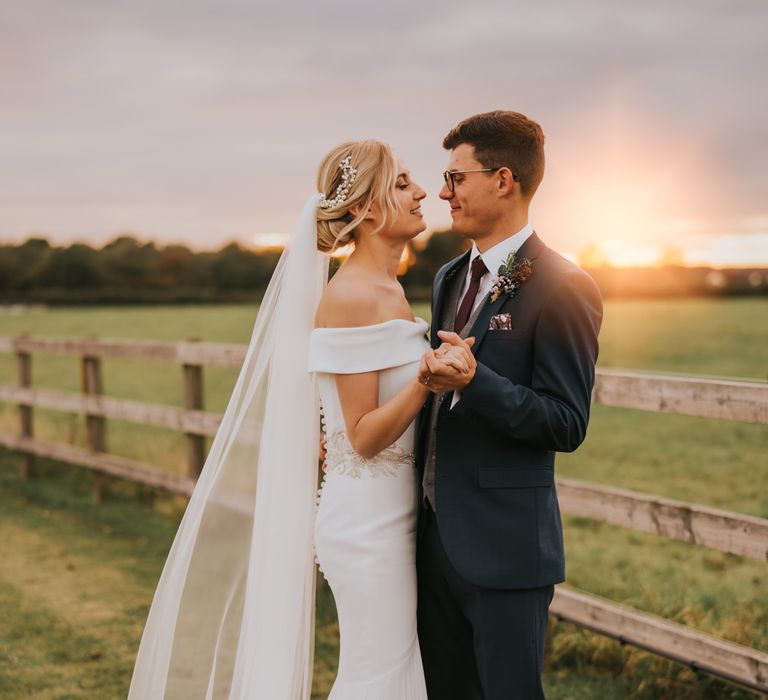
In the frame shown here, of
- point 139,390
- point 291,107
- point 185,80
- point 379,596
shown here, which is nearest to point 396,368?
point 379,596

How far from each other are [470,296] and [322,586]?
11.2 feet

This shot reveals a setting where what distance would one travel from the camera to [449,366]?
2312mm

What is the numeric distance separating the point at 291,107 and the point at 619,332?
2595 cm

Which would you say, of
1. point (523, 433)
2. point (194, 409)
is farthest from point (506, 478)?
point (194, 409)

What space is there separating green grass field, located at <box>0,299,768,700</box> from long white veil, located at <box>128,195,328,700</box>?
1308 mm

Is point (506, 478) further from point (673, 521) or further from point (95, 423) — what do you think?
point (95, 423)

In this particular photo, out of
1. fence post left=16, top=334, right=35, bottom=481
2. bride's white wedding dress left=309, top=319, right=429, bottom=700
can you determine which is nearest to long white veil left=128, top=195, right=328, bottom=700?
bride's white wedding dress left=309, top=319, right=429, bottom=700

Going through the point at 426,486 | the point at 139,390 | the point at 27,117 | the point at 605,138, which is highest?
the point at 27,117

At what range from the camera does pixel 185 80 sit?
9.62 meters

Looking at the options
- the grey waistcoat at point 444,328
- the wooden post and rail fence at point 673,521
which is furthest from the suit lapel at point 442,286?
the wooden post and rail fence at point 673,521

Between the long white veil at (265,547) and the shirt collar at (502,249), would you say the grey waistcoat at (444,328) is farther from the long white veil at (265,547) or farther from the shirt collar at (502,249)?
the long white veil at (265,547)

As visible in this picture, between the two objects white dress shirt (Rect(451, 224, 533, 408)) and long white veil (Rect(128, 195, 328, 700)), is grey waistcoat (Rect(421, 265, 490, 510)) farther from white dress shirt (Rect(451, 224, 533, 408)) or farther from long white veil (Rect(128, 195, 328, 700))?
long white veil (Rect(128, 195, 328, 700))

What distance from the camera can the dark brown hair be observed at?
107 inches

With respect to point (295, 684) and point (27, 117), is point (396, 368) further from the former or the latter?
point (27, 117)
